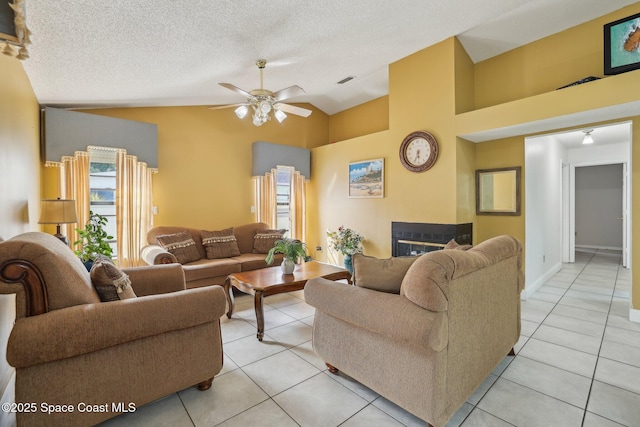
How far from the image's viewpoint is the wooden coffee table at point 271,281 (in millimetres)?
2800

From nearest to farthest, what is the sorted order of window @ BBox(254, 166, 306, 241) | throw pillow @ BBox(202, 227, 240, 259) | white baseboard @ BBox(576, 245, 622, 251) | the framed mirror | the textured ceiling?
the textured ceiling < the framed mirror < throw pillow @ BBox(202, 227, 240, 259) < window @ BBox(254, 166, 306, 241) < white baseboard @ BBox(576, 245, 622, 251)

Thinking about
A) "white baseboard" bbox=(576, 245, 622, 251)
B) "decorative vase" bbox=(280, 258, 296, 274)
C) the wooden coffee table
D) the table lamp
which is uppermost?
the table lamp

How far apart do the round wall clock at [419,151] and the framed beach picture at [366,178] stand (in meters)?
0.46

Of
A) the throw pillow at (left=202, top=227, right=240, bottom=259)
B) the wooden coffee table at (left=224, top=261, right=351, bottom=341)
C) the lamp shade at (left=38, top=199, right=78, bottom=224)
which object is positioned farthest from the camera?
the throw pillow at (left=202, top=227, right=240, bottom=259)

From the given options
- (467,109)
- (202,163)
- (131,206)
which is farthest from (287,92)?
(131,206)

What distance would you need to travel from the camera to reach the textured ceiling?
227cm

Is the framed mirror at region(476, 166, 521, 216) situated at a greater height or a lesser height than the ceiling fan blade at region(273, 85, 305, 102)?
lesser

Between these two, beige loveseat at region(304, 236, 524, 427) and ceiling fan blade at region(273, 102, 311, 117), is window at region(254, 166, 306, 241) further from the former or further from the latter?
beige loveseat at region(304, 236, 524, 427)

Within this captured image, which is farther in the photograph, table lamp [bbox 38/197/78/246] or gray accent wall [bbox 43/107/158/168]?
gray accent wall [bbox 43/107/158/168]

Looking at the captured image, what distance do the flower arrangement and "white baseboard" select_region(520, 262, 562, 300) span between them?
96.9 inches

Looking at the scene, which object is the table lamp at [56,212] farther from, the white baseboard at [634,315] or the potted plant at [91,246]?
the white baseboard at [634,315]

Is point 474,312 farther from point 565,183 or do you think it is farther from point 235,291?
point 565,183

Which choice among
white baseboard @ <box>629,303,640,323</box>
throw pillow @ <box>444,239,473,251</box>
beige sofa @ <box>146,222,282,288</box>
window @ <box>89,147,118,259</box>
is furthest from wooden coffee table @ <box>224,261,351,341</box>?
white baseboard @ <box>629,303,640,323</box>

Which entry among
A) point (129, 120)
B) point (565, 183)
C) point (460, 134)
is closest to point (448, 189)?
point (460, 134)
